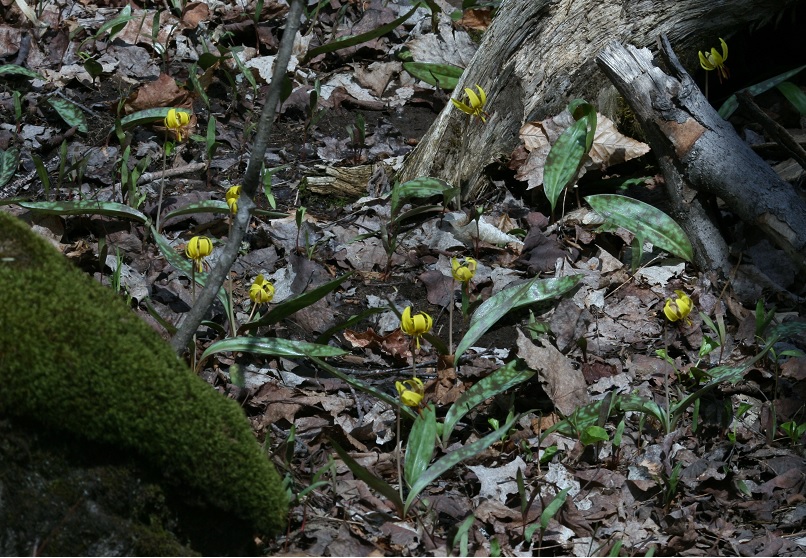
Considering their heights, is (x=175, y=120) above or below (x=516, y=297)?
above

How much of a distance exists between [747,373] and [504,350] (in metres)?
0.87

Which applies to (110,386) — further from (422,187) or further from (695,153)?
(695,153)

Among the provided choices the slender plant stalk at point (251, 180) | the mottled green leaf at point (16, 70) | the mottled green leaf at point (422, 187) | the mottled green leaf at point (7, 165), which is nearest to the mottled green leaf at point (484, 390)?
the slender plant stalk at point (251, 180)

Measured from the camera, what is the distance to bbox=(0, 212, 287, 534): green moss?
156 cm

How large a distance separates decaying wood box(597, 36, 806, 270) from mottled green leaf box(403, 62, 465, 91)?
1291 mm

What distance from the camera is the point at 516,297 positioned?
276 centimetres

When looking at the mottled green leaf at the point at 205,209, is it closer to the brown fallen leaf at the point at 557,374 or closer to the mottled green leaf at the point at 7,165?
the mottled green leaf at the point at 7,165

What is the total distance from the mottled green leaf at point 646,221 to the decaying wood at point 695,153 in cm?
10

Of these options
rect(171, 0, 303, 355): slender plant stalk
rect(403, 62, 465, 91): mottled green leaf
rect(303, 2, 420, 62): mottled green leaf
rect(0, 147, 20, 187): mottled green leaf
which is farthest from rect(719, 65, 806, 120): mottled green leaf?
rect(0, 147, 20, 187): mottled green leaf

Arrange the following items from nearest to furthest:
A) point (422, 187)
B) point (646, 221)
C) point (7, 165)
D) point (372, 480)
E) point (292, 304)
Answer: point (372, 480), point (292, 304), point (646, 221), point (7, 165), point (422, 187)

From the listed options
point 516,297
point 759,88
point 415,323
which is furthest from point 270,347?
point 759,88

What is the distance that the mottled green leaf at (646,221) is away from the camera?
10.7 feet

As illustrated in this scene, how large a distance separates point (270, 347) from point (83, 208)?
1.07m

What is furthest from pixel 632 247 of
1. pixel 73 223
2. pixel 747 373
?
pixel 73 223
